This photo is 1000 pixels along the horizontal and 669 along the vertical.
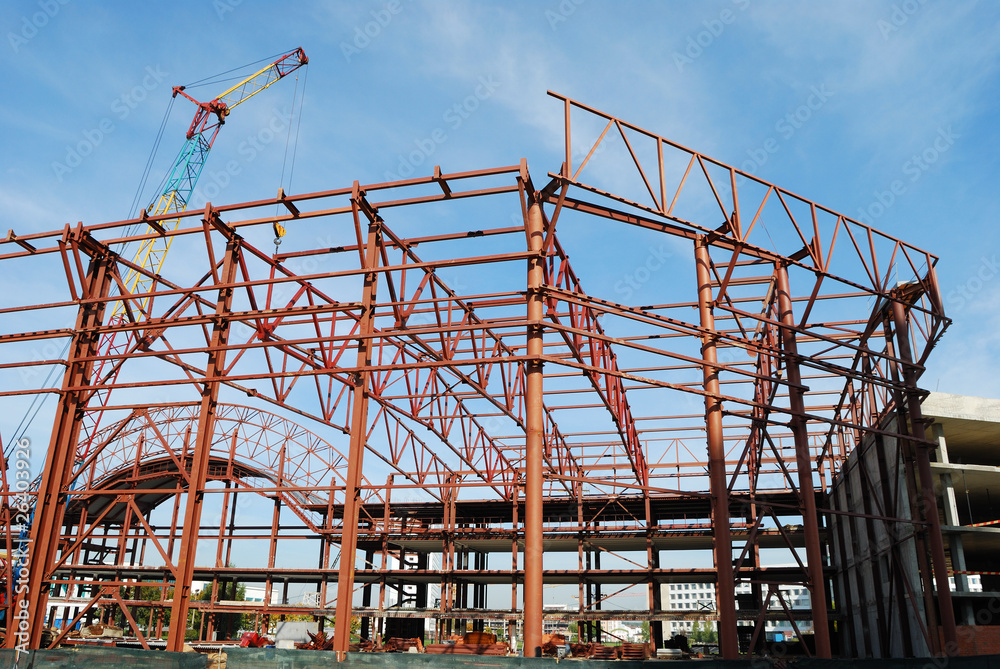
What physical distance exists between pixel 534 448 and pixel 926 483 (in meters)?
12.6

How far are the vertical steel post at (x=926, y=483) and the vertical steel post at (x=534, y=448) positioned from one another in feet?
38.9

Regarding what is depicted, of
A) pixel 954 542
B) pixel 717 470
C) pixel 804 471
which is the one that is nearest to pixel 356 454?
pixel 717 470

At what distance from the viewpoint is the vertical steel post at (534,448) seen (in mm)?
15172

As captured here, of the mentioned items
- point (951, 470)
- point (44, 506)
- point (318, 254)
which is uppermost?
point (318, 254)

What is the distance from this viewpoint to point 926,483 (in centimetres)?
2142

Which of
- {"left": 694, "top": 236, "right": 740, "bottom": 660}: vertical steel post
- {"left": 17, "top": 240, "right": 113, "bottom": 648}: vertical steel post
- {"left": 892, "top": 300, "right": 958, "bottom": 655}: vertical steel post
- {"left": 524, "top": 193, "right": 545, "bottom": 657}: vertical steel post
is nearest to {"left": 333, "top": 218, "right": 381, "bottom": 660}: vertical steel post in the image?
{"left": 524, "top": 193, "right": 545, "bottom": 657}: vertical steel post

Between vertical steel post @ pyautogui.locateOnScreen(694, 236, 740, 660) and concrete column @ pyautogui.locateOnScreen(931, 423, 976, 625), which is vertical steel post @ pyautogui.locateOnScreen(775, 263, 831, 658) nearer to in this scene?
vertical steel post @ pyautogui.locateOnScreen(694, 236, 740, 660)

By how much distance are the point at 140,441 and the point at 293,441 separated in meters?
9.42

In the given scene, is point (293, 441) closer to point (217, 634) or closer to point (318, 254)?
point (217, 634)

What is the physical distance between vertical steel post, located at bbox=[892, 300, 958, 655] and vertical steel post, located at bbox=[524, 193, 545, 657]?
11860mm

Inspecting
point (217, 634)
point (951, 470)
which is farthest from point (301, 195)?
point (217, 634)

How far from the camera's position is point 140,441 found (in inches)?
1704

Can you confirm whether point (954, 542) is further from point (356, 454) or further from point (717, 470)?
point (356, 454)

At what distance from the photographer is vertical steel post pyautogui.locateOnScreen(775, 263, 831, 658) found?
18297mm
